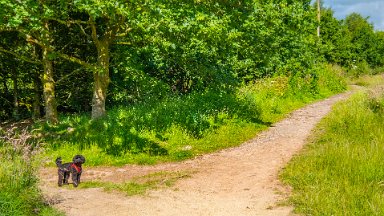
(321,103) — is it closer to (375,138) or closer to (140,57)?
(140,57)

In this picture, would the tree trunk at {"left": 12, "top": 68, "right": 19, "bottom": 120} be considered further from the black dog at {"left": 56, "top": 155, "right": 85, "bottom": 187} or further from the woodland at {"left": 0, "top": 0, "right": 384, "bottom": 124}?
the black dog at {"left": 56, "top": 155, "right": 85, "bottom": 187}

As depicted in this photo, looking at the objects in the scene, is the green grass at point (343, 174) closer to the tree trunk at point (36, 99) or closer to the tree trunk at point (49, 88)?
the tree trunk at point (49, 88)

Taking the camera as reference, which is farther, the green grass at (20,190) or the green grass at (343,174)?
the green grass at (343,174)

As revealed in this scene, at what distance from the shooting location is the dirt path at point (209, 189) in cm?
624

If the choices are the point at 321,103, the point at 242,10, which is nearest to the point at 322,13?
the point at 321,103

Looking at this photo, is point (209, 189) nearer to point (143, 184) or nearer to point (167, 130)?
point (143, 184)

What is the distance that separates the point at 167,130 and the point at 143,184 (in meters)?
3.36

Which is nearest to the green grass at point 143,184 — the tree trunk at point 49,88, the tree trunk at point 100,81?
the tree trunk at point 100,81

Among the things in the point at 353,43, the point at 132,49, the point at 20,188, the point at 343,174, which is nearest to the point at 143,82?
Result: the point at 132,49

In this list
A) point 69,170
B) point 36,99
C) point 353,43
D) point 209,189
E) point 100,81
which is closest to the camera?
point 209,189

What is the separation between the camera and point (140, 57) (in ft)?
57.8

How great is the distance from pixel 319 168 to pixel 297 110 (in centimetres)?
915

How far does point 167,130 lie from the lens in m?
11.0

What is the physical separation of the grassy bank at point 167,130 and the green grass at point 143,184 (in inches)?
47.4
